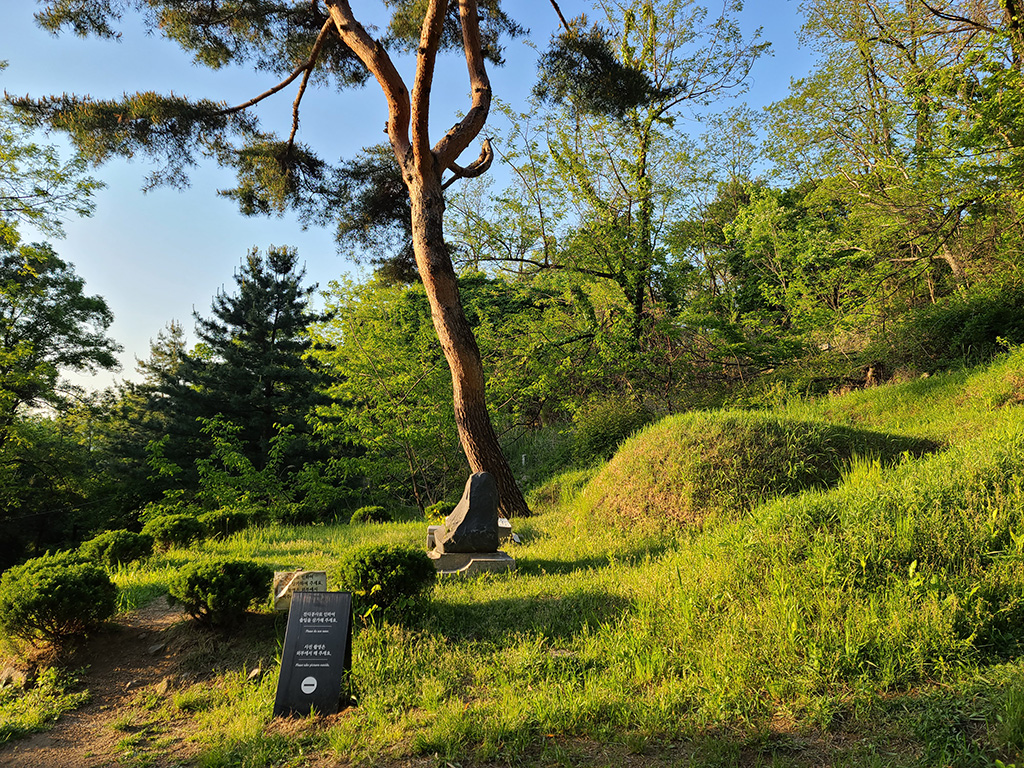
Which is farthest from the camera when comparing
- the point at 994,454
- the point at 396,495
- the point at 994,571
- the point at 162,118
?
the point at 396,495

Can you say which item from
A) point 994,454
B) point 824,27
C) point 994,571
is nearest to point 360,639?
point 994,571

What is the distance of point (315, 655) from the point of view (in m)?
3.65

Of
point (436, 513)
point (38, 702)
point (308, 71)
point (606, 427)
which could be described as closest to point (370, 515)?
point (436, 513)

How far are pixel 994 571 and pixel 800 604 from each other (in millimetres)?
1261

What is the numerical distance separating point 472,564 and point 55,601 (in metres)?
3.56

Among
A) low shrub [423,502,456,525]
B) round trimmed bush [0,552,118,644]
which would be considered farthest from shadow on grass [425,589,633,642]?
low shrub [423,502,456,525]

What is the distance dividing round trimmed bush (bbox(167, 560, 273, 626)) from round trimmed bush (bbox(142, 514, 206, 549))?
14.4 ft

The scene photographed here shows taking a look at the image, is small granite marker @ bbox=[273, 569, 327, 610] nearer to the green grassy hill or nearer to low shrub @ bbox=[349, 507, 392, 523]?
the green grassy hill

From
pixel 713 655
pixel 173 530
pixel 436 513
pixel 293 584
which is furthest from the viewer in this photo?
pixel 436 513

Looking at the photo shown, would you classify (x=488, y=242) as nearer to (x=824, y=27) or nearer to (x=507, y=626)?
(x=824, y=27)

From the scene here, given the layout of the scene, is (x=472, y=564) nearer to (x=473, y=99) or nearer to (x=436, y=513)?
(x=436, y=513)

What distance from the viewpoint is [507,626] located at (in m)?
4.41

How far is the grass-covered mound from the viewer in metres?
6.71

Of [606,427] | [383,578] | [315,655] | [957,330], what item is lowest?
[315,655]
